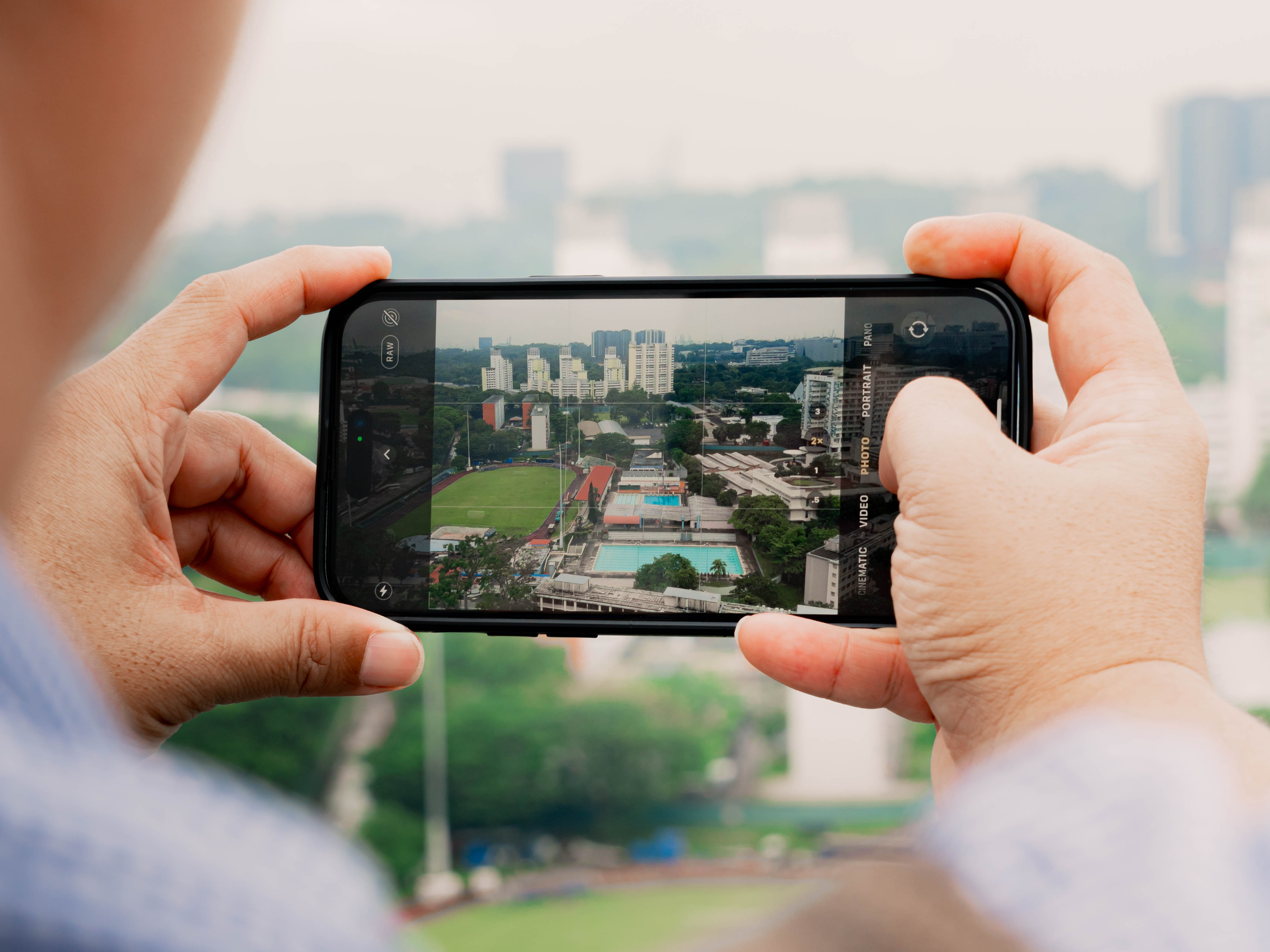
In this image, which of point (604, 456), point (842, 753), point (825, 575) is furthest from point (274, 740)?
point (825, 575)

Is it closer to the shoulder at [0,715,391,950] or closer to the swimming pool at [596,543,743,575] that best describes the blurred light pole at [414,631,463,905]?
the swimming pool at [596,543,743,575]

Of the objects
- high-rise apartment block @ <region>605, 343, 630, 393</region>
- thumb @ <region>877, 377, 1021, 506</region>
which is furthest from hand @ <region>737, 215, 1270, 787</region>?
high-rise apartment block @ <region>605, 343, 630, 393</region>

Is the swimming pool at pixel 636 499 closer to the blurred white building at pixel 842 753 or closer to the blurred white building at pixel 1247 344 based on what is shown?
the blurred white building at pixel 1247 344

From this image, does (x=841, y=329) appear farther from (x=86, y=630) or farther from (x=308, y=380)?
(x=308, y=380)

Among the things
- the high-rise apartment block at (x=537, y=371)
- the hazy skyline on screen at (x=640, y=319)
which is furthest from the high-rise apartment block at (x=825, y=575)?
the high-rise apartment block at (x=537, y=371)

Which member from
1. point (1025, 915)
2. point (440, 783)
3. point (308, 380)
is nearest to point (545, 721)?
point (440, 783)

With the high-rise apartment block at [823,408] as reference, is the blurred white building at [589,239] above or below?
above
